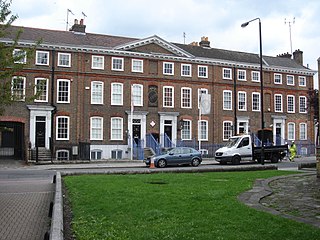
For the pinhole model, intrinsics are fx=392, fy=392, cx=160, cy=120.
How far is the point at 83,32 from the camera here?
131 ft

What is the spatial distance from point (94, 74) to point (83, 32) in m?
6.24

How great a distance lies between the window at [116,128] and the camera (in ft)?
120

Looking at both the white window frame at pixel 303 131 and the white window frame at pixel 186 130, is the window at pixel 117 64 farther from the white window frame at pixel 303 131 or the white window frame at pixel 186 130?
the white window frame at pixel 303 131

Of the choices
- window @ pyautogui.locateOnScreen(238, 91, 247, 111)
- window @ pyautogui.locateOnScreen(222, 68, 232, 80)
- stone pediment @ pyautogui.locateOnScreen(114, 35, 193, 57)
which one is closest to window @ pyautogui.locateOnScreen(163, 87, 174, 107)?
stone pediment @ pyautogui.locateOnScreen(114, 35, 193, 57)

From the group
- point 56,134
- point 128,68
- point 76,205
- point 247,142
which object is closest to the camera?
point 76,205

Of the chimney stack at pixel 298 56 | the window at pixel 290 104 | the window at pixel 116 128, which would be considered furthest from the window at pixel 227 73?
the chimney stack at pixel 298 56

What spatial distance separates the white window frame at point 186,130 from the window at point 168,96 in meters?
2.34

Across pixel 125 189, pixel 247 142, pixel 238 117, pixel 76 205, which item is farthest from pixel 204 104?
pixel 76 205

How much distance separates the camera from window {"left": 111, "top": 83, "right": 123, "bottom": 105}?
37.1 meters

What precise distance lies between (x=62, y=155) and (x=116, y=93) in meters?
7.68

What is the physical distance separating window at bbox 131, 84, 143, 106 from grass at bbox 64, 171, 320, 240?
26622mm

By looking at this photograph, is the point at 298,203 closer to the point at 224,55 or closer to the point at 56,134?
the point at 56,134

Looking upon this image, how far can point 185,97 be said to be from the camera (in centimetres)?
4012

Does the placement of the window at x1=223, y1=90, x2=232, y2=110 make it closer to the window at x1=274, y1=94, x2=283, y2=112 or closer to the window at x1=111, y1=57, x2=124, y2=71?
the window at x1=274, y1=94, x2=283, y2=112
